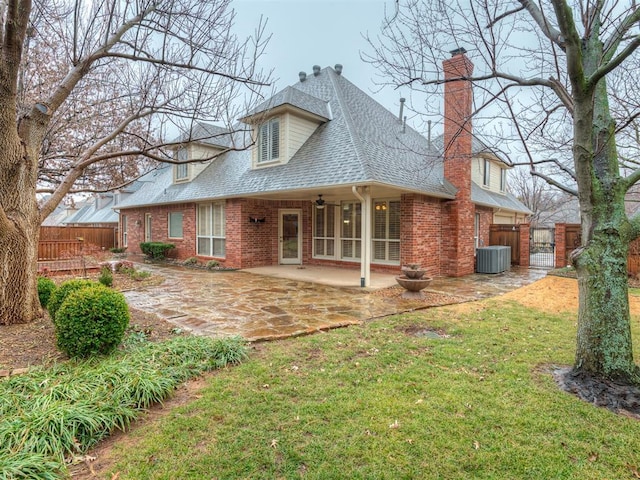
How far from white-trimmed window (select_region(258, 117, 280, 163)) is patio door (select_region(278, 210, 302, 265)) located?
2.41 m

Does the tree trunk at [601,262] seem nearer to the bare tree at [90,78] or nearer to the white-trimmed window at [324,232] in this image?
the bare tree at [90,78]

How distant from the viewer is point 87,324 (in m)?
3.90

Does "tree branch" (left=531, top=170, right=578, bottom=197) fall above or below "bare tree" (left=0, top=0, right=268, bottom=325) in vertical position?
below

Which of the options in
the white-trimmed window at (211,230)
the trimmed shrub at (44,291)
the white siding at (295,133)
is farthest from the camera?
the white-trimmed window at (211,230)

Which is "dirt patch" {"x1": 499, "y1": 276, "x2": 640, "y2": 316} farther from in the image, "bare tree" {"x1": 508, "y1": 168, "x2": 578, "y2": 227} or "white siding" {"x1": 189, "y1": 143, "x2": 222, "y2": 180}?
"bare tree" {"x1": 508, "y1": 168, "x2": 578, "y2": 227}

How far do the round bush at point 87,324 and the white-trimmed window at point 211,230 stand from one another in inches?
384

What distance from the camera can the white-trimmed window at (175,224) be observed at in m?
16.0

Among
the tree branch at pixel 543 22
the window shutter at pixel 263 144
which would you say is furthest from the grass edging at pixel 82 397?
the window shutter at pixel 263 144

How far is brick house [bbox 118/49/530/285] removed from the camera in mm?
9922

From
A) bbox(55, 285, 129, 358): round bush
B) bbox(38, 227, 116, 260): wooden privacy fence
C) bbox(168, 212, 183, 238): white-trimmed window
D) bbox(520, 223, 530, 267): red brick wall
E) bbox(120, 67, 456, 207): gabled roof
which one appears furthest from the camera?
bbox(168, 212, 183, 238): white-trimmed window

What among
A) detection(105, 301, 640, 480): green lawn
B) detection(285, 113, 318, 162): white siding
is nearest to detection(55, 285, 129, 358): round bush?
detection(105, 301, 640, 480): green lawn

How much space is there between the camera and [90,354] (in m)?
3.99

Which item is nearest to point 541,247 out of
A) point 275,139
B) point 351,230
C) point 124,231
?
point 351,230

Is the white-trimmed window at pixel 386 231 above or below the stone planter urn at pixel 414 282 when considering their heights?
above
